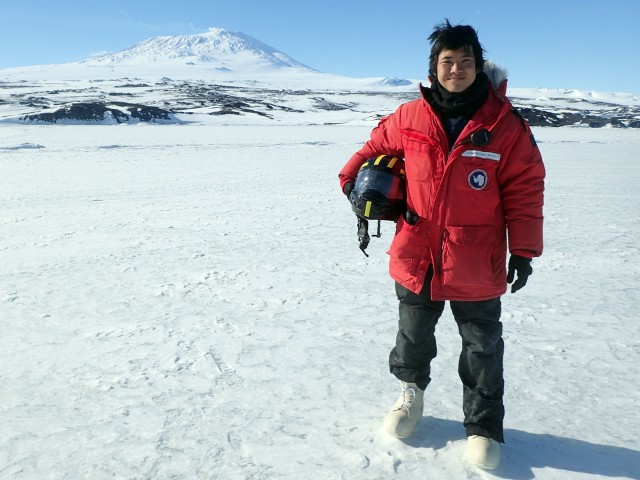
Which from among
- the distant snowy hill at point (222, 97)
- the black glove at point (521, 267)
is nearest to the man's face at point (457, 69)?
the black glove at point (521, 267)

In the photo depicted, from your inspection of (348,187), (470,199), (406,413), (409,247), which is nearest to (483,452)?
(406,413)

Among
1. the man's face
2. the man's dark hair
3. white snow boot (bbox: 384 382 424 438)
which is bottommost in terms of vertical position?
white snow boot (bbox: 384 382 424 438)

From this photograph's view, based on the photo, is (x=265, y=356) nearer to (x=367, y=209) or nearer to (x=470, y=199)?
(x=367, y=209)

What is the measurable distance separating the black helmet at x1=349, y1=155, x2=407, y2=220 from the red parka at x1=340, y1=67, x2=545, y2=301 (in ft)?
0.15

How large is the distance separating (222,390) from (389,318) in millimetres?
1284

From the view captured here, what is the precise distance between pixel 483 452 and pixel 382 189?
1079 mm

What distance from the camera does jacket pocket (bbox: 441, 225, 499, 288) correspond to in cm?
180

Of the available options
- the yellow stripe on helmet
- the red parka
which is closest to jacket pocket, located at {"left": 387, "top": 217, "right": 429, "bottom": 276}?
the red parka

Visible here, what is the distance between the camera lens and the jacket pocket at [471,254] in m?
1.80

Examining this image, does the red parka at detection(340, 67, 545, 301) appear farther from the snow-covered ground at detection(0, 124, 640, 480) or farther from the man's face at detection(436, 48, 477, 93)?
the snow-covered ground at detection(0, 124, 640, 480)

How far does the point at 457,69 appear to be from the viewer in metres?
1.75

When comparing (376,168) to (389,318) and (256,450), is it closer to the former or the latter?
(256,450)

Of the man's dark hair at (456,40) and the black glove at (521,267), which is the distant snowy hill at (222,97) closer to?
the man's dark hair at (456,40)

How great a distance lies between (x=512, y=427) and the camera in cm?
209
